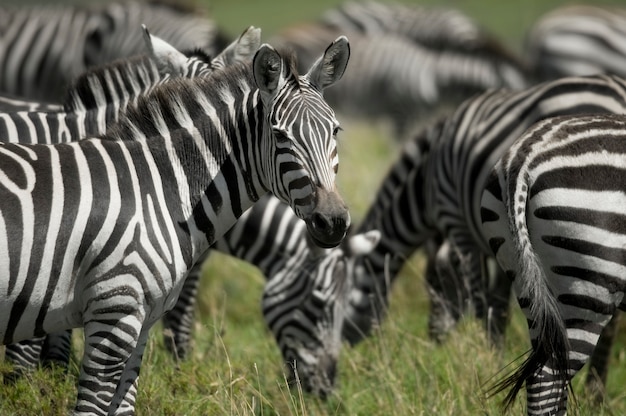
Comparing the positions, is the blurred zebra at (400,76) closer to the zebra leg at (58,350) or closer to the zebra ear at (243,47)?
the zebra ear at (243,47)

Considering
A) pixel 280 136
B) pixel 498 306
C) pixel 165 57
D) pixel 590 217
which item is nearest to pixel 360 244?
pixel 498 306

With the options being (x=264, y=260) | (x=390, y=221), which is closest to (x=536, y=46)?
(x=390, y=221)

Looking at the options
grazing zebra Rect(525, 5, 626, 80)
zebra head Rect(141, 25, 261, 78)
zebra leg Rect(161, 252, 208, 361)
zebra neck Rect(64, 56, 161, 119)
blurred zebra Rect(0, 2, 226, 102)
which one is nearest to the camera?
zebra neck Rect(64, 56, 161, 119)

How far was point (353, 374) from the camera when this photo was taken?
6918 mm

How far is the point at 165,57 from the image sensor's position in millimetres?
6227

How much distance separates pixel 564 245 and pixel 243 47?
286cm

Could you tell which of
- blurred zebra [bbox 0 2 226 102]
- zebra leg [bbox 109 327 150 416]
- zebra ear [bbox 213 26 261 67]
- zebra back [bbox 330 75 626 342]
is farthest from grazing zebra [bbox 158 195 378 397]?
blurred zebra [bbox 0 2 226 102]

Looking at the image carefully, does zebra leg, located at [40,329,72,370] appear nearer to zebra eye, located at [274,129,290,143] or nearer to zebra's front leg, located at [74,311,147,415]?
zebra's front leg, located at [74,311,147,415]

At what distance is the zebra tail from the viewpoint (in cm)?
461

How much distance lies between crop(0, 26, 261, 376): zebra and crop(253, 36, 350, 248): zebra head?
3.65ft

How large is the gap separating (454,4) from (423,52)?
2316 cm

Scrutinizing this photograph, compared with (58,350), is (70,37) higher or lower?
higher

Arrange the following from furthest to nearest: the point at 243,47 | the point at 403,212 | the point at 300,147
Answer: the point at 403,212 → the point at 243,47 → the point at 300,147

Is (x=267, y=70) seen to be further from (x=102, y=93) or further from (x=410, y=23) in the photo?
(x=410, y=23)
